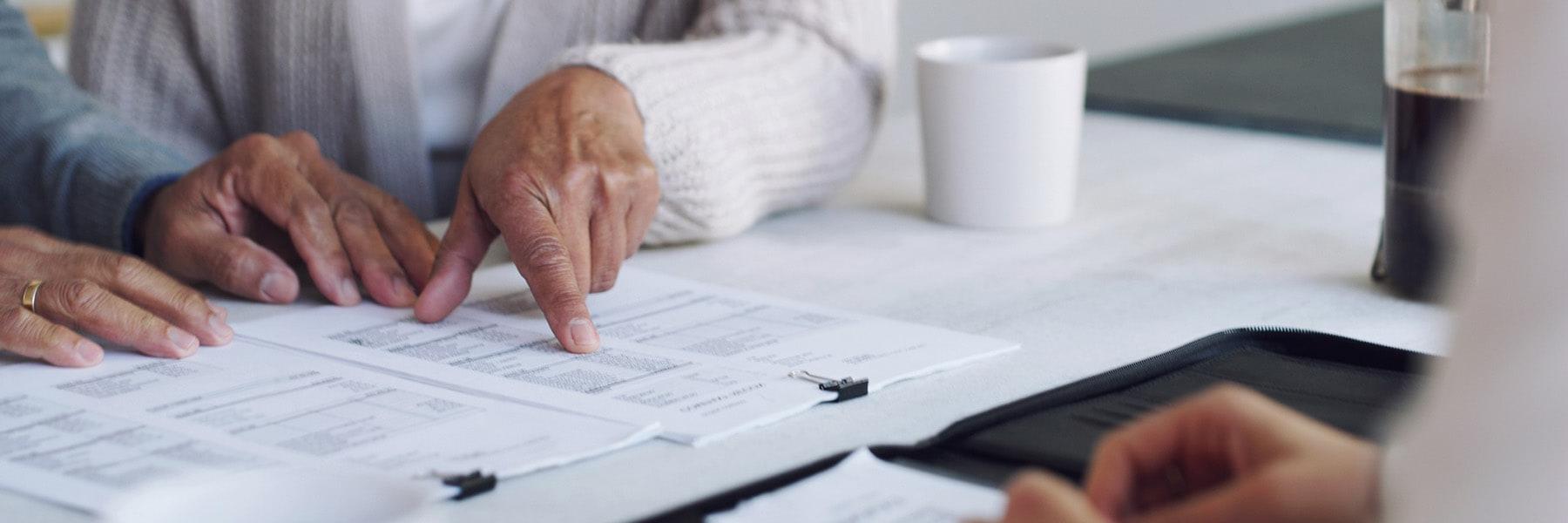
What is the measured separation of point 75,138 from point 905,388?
2.18 feet

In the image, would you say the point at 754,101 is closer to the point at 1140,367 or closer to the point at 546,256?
the point at 546,256

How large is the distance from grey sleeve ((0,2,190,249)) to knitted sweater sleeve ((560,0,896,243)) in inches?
12.0

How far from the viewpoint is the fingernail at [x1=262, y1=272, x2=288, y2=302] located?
0.90 meters

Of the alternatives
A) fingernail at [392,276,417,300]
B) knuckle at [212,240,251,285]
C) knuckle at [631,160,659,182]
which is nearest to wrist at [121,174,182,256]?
knuckle at [212,240,251,285]

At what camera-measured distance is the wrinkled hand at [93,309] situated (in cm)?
77

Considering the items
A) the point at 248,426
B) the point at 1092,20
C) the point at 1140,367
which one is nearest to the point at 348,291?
the point at 248,426

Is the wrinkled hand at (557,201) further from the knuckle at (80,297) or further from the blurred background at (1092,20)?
the blurred background at (1092,20)

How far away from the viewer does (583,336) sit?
78 cm

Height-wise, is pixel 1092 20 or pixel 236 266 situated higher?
pixel 236 266

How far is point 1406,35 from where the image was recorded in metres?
0.85

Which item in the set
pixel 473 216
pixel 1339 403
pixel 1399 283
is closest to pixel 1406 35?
pixel 1399 283

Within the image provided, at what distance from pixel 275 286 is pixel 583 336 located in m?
0.23

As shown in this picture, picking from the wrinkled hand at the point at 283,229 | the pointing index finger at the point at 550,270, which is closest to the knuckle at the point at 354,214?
the wrinkled hand at the point at 283,229

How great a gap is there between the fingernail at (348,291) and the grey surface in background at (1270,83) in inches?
31.9
